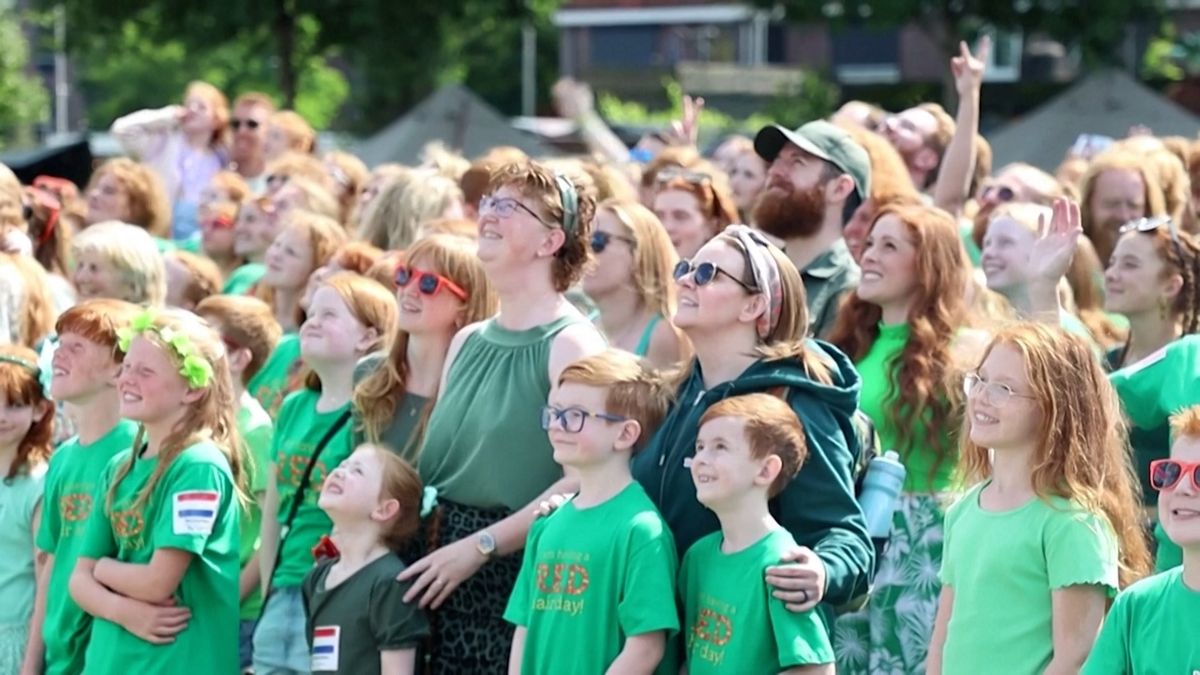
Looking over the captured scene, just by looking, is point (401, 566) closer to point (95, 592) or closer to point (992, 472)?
point (95, 592)

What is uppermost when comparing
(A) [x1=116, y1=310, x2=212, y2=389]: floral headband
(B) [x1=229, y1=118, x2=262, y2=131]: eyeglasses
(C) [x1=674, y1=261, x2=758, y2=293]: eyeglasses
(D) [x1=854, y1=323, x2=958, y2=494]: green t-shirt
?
(C) [x1=674, y1=261, x2=758, y2=293]: eyeglasses

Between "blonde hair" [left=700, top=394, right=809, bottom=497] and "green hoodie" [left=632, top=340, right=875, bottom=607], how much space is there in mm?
58

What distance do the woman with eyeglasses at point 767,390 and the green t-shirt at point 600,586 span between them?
0.15m

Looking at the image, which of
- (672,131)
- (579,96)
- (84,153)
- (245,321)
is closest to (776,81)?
(579,96)

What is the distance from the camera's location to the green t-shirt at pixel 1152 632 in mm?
4070

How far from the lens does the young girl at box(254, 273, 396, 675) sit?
5.86 m

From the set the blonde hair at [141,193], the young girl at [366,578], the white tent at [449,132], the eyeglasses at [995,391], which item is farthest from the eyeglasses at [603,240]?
the white tent at [449,132]

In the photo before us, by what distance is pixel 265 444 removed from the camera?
21.8ft

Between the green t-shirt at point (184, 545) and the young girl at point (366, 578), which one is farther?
the green t-shirt at point (184, 545)

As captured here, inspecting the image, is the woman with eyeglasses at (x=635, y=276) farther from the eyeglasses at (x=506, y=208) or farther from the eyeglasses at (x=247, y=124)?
the eyeglasses at (x=247, y=124)

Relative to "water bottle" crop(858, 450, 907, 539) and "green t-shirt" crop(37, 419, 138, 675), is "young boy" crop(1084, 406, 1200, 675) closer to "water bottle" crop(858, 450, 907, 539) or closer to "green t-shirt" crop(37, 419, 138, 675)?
"water bottle" crop(858, 450, 907, 539)

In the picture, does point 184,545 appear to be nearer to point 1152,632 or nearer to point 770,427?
point 770,427

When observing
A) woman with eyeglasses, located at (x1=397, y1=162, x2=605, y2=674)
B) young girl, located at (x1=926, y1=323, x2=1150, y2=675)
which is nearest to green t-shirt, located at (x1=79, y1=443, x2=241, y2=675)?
woman with eyeglasses, located at (x1=397, y1=162, x2=605, y2=674)

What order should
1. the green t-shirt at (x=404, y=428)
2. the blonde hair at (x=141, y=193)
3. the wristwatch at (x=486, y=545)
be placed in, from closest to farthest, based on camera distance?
the wristwatch at (x=486, y=545)
the green t-shirt at (x=404, y=428)
the blonde hair at (x=141, y=193)
